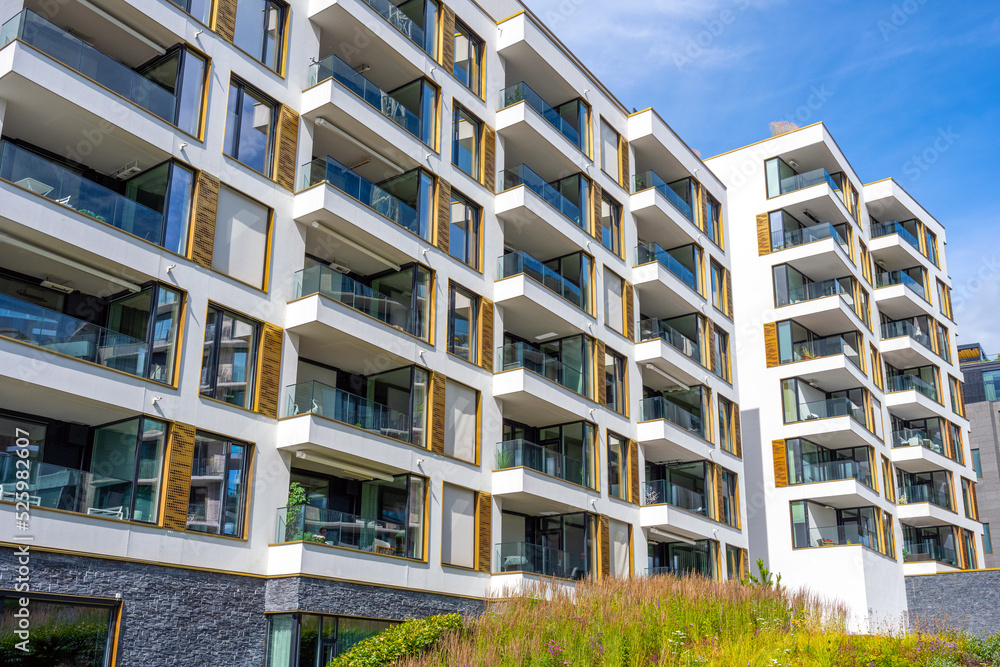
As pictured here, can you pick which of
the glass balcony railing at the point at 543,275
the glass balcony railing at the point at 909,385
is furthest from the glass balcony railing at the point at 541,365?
the glass balcony railing at the point at 909,385

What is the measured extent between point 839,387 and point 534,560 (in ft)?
78.1

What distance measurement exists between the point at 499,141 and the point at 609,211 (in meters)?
6.22

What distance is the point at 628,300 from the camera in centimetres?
3497

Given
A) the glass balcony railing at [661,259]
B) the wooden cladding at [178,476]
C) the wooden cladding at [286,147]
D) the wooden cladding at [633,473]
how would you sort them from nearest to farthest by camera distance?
1. the wooden cladding at [178,476]
2. the wooden cladding at [286,147]
3. the wooden cladding at [633,473]
4. the glass balcony railing at [661,259]

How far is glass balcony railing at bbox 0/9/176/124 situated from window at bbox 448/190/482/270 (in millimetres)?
9277

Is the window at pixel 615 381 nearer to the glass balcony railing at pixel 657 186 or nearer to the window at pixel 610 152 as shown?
the window at pixel 610 152

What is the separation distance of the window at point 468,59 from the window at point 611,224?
23.2 feet

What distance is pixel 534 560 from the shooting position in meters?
26.8

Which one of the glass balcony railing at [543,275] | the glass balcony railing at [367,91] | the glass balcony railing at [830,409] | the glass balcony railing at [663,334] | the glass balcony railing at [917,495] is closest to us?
the glass balcony railing at [367,91]

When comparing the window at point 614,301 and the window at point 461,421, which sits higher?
the window at point 614,301

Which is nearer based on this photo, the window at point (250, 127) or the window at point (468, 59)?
the window at point (250, 127)

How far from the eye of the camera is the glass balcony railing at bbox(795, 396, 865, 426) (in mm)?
41656

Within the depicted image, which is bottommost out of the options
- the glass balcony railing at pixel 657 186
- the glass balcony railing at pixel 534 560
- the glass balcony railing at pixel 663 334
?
the glass balcony railing at pixel 534 560

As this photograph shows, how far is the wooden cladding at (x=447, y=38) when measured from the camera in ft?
94.3
